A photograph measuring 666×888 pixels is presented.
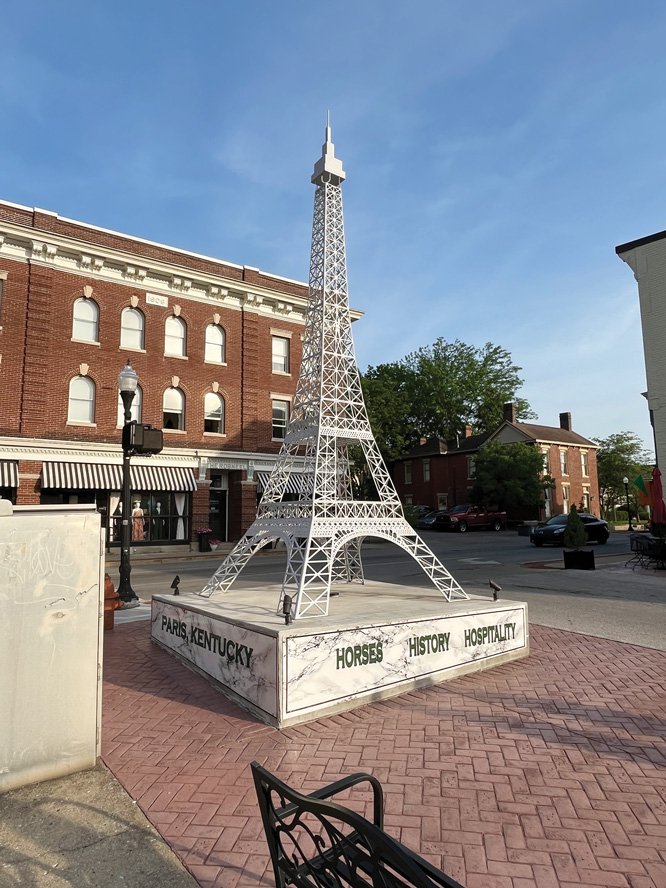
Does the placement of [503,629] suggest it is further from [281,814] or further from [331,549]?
[281,814]

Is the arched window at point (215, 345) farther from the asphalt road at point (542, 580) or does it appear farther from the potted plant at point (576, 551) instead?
the potted plant at point (576, 551)

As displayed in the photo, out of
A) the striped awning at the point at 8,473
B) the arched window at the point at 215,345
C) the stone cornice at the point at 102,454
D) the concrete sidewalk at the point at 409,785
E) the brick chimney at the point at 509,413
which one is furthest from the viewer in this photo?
the brick chimney at the point at 509,413

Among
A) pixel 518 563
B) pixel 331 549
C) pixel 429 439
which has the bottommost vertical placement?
pixel 518 563

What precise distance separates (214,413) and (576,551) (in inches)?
691

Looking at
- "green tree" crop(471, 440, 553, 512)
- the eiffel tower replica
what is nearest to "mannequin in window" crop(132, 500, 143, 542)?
the eiffel tower replica

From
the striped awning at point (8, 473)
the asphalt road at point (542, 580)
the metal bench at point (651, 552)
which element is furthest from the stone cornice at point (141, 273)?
the metal bench at point (651, 552)

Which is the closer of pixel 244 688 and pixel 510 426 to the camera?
pixel 244 688

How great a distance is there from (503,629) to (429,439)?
48.6 m

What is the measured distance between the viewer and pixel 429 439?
54969mm

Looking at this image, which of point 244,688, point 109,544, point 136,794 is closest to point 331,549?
point 244,688

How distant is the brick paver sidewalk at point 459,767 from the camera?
Result: 10.5 ft

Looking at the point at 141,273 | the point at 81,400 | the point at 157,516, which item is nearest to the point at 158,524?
the point at 157,516

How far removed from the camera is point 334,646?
537 centimetres

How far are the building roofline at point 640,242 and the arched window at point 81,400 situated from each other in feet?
72.3
